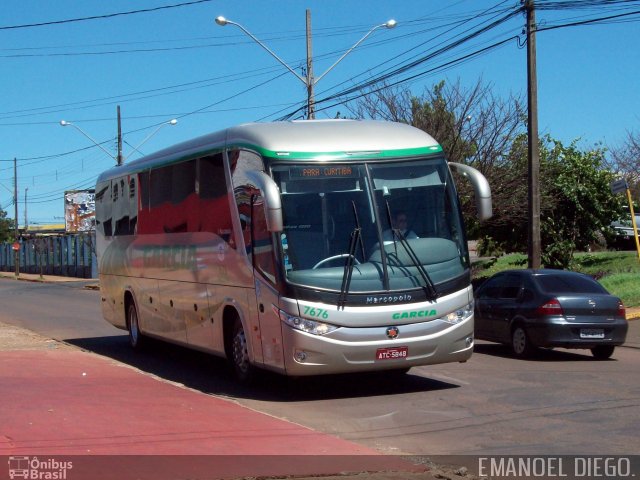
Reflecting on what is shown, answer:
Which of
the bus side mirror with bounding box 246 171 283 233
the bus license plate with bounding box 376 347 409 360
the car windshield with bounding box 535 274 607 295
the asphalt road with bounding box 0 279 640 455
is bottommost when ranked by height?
the asphalt road with bounding box 0 279 640 455

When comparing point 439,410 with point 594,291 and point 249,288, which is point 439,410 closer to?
point 249,288

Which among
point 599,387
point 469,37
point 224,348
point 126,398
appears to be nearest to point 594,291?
point 599,387

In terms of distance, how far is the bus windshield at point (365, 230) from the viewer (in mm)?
10648

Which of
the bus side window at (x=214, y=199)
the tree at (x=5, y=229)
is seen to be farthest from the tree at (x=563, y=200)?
the tree at (x=5, y=229)

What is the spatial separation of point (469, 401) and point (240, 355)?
316 centimetres

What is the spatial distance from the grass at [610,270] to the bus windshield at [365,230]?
12946 mm

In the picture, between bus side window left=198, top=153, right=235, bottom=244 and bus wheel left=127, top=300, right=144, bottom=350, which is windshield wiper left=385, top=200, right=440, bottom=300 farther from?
bus wheel left=127, top=300, right=144, bottom=350

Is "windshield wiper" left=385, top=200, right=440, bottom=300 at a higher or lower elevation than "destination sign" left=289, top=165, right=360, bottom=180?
lower

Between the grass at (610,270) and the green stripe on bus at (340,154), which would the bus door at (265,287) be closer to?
the green stripe on bus at (340,154)

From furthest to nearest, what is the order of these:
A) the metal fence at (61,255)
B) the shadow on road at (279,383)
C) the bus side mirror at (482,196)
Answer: the metal fence at (61,255) < the shadow on road at (279,383) < the bus side mirror at (482,196)

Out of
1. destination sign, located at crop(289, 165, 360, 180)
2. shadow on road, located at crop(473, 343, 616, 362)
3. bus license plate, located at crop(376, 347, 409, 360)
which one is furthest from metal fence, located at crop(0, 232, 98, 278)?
bus license plate, located at crop(376, 347, 409, 360)

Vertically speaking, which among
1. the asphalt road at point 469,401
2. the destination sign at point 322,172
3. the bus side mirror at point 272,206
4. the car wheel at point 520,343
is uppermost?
the destination sign at point 322,172

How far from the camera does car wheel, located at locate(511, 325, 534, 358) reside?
1493cm

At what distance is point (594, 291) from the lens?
15078 mm
